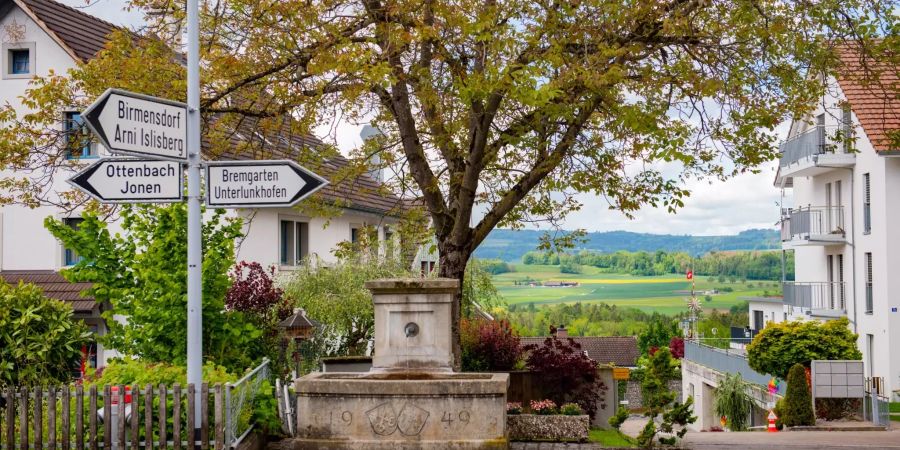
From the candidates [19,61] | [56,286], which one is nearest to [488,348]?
[56,286]

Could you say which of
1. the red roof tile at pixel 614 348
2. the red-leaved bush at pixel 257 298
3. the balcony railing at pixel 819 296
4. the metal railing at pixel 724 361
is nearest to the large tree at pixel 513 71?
the red-leaved bush at pixel 257 298

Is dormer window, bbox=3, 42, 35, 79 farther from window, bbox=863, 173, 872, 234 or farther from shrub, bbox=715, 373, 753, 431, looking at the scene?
window, bbox=863, 173, 872, 234

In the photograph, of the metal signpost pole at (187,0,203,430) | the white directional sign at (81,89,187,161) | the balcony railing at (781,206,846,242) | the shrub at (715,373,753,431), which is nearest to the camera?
the white directional sign at (81,89,187,161)

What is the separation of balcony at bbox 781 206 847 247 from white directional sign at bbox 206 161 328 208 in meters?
32.9

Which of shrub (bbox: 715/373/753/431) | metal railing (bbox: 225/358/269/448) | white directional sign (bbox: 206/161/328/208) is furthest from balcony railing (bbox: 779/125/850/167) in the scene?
white directional sign (bbox: 206/161/328/208)

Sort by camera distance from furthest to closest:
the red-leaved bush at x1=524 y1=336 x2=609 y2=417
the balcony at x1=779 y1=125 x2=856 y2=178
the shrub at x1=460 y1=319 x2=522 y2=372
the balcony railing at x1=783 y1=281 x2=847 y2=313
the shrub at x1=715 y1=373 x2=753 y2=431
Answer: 1. the balcony railing at x1=783 y1=281 x2=847 y2=313
2. the balcony at x1=779 y1=125 x2=856 y2=178
3. the shrub at x1=715 y1=373 x2=753 y2=431
4. the shrub at x1=460 y1=319 x2=522 y2=372
5. the red-leaved bush at x1=524 y1=336 x2=609 y2=417

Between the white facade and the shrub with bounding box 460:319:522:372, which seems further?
the white facade

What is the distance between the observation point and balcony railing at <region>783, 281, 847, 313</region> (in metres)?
40.3

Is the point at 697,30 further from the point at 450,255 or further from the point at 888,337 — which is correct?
the point at 888,337

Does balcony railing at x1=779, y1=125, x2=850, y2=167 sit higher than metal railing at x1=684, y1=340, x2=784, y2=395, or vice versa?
balcony railing at x1=779, y1=125, x2=850, y2=167

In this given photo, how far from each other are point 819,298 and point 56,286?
27701mm

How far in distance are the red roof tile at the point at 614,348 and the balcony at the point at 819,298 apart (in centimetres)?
3798

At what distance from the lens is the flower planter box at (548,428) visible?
15492mm

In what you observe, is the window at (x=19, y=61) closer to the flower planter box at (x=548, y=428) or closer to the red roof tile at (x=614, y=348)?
the flower planter box at (x=548, y=428)
